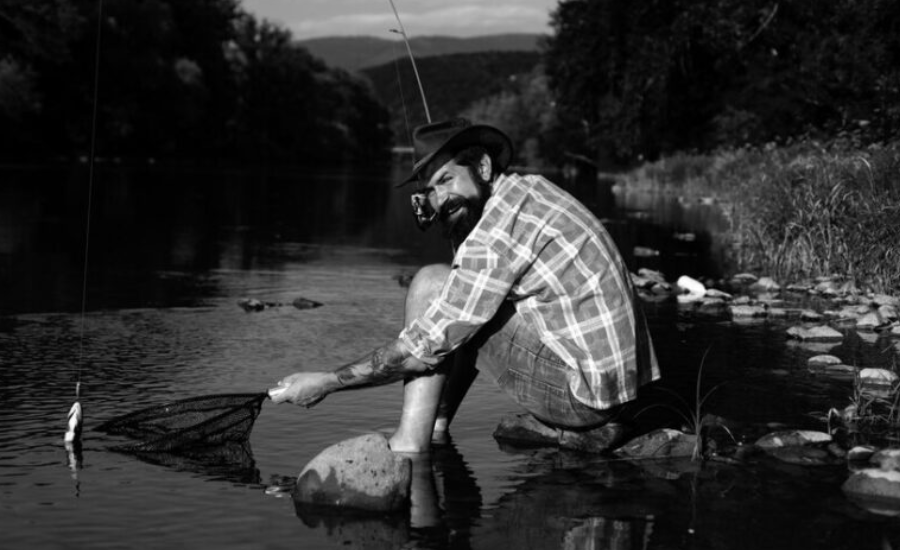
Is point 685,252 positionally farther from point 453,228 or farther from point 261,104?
point 261,104

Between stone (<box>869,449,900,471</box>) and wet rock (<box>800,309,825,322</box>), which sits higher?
stone (<box>869,449,900,471</box>)

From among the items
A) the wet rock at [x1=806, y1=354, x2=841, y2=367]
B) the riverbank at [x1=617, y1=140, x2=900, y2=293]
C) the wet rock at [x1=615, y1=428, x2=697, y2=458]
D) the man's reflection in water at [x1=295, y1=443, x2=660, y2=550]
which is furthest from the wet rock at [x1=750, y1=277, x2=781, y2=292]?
the man's reflection in water at [x1=295, y1=443, x2=660, y2=550]

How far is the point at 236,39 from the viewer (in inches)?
5330

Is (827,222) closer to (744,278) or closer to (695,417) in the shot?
(744,278)

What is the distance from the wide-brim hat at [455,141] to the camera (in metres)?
6.07

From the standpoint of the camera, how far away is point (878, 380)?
349 inches

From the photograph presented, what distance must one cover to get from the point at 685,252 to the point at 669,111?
1373 inches

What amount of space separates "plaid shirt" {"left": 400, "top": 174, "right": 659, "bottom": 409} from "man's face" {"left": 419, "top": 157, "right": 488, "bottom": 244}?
107 mm

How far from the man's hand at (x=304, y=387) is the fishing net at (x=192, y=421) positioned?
2.34 ft

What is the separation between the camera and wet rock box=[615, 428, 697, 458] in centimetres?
689

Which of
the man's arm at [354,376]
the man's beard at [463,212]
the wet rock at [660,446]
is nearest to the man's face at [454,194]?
the man's beard at [463,212]

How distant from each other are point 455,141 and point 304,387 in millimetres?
1442

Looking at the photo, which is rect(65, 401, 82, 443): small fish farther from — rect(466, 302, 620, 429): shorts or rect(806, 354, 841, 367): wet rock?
rect(806, 354, 841, 367): wet rock

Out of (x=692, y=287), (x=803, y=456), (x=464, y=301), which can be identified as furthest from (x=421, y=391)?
(x=692, y=287)
